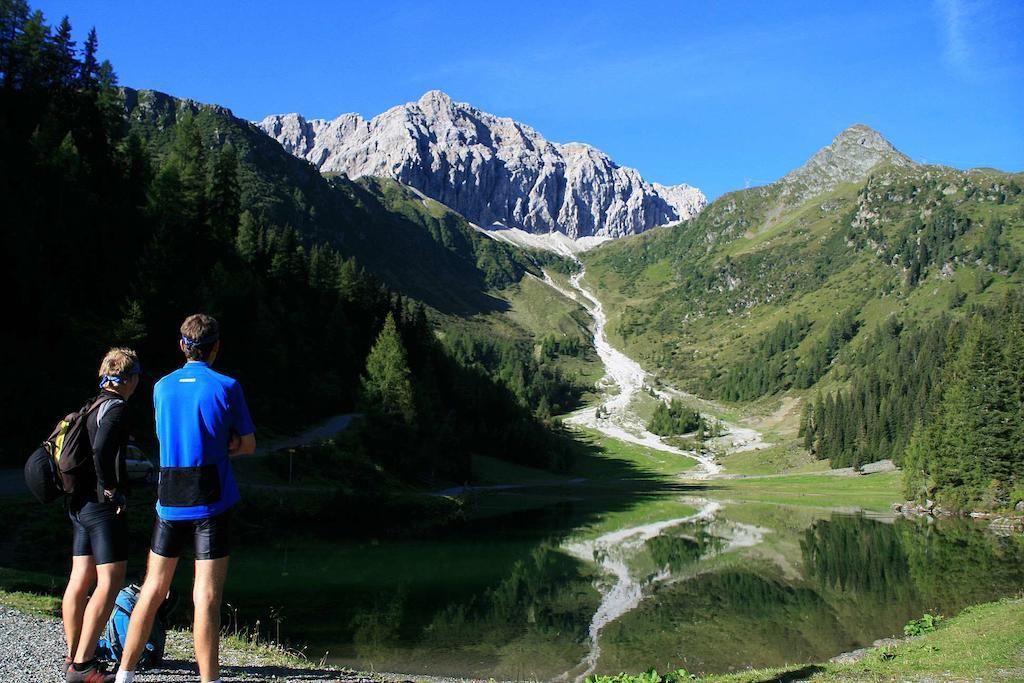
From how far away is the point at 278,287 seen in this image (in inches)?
3765

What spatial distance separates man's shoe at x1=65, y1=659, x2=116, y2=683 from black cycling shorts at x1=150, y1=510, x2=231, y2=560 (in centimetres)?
212

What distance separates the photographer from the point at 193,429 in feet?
24.6

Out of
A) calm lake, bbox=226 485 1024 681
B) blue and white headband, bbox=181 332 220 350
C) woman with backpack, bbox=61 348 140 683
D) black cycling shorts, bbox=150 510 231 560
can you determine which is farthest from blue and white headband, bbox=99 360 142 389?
calm lake, bbox=226 485 1024 681

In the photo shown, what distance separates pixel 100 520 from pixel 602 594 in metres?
28.7

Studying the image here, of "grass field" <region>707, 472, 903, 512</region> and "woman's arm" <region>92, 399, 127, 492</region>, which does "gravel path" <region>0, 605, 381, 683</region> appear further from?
"grass field" <region>707, 472, 903, 512</region>

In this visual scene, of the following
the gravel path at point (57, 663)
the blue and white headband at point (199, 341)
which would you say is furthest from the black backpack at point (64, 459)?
the gravel path at point (57, 663)

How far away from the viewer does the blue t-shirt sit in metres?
7.50

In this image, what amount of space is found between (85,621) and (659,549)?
4634cm

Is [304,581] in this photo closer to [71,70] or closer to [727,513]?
[727,513]

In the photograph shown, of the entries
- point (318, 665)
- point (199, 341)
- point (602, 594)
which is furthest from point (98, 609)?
point (602, 594)

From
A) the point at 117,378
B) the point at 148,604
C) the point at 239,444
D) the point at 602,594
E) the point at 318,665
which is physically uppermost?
the point at 117,378

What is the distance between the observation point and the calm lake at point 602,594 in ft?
74.8

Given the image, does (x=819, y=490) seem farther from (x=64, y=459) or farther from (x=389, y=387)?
(x=64, y=459)

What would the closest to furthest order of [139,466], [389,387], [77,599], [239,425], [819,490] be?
[239,425] → [77,599] → [139,466] → [389,387] → [819,490]
